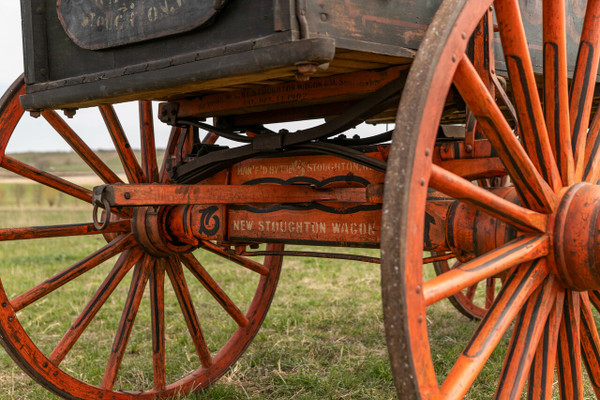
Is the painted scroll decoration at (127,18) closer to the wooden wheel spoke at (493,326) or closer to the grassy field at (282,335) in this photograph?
the wooden wheel spoke at (493,326)

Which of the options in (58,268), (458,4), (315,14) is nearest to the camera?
(458,4)

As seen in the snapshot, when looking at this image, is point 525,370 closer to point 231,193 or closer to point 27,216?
point 231,193

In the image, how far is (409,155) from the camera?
1367 millimetres

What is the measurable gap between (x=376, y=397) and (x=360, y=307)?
1758 millimetres

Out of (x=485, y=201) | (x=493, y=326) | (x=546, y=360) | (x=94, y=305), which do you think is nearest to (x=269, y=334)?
(x=94, y=305)

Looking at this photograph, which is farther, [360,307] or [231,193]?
[360,307]

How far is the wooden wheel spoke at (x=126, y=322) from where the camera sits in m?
3.04

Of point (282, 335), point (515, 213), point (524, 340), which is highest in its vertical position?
point (515, 213)

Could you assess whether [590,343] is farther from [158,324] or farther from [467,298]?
[467,298]

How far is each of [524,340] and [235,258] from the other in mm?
1938

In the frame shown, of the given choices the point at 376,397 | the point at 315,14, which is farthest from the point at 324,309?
the point at 315,14

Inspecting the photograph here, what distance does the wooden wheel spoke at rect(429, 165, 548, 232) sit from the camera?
1505mm

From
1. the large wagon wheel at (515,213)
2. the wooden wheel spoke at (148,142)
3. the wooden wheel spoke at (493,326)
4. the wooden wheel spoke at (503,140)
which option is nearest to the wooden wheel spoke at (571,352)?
the large wagon wheel at (515,213)

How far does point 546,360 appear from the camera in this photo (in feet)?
6.23
